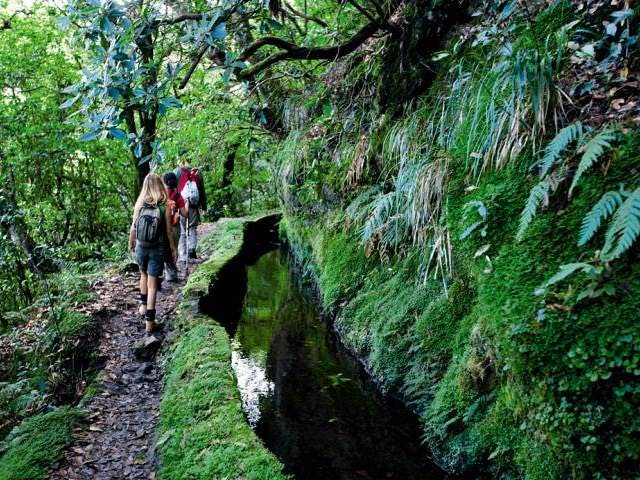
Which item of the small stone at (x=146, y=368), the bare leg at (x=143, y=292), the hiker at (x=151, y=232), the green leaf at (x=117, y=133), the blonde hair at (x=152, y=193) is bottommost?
the small stone at (x=146, y=368)

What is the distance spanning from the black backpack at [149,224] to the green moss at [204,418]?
4.00 ft

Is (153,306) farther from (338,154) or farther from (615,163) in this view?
(615,163)

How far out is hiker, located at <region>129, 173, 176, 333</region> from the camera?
5816mm

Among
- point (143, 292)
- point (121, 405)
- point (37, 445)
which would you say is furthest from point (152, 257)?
point (37, 445)

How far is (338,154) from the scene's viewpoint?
7.44 meters

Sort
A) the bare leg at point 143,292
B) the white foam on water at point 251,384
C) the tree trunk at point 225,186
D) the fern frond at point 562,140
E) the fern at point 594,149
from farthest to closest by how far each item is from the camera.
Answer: the tree trunk at point 225,186
the bare leg at point 143,292
the white foam on water at point 251,384
the fern frond at point 562,140
the fern at point 594,149

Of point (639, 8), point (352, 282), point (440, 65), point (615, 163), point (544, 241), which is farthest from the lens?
point (352, 282)

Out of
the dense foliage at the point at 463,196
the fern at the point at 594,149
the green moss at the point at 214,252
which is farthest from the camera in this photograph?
the green moss at the point at 214,252

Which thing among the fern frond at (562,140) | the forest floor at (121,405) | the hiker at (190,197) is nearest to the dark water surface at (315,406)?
the forest floor at (121,405)

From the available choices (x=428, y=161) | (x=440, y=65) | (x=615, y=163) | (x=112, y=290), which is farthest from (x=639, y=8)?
(x=112, y=290)

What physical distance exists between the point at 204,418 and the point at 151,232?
2752 millimetres

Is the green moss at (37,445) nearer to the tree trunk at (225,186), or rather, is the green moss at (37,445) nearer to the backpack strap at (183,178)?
the backpack strap at (183,178)

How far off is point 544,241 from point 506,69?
1913 mm

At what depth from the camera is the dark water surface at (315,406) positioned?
12.4ft
